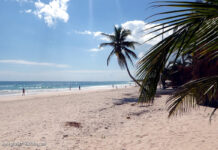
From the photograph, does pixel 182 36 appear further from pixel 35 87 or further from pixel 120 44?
pixel 35 87

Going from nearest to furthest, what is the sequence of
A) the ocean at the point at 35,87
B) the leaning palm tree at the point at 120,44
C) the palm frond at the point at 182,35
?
1. the palm frond at the point at 182,35
2. the leaning palm tree at the point at 120,44
3. the ocean at the point at 35,87

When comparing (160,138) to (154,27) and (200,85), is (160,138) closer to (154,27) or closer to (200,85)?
(200,85)

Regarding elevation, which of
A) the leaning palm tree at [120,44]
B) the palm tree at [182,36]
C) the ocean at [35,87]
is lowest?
the ocean at [35,87]

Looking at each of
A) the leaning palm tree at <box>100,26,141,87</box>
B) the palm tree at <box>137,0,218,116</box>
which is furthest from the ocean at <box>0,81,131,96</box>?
the palm tree at <box>137,0,218,116</box>

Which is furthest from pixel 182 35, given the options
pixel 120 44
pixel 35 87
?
pixel 35 87

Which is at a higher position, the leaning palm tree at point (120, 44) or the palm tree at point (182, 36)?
the leaning palm tree at point (120, 44)

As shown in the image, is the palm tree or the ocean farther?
the ocean

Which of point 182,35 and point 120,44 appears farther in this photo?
point 120,44

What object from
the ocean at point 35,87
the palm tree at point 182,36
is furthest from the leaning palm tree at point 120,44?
the ocean at point 35,87

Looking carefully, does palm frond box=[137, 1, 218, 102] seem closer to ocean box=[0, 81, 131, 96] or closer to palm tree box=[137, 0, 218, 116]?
palm tree box=[137, 0, 218, 116]

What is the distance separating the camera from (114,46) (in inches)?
660

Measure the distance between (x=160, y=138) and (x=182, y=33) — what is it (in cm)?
395

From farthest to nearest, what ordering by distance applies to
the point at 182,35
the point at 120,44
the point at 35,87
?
the point at 35,87 < the point at 120,44 < the point at 182,35

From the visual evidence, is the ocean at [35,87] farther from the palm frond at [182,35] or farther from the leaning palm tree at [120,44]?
the palm frond at [182,35]
